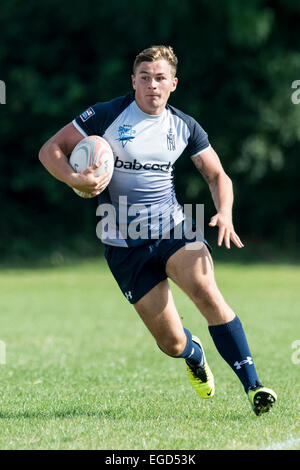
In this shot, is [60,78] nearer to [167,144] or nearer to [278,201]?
[278,201]

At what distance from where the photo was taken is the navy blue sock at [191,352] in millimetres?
5539

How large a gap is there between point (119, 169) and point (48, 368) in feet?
10.6

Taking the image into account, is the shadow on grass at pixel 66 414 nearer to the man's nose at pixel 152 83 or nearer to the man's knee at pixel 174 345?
the man's knee at pixel 174 345

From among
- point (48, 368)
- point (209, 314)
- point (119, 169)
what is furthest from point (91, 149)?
point (48, 368)

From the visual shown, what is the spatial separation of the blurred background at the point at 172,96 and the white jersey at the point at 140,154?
1548cm

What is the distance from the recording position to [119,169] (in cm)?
Result: 524

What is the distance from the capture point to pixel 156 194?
5332 millimetres

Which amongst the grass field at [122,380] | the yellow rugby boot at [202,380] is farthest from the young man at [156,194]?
the grass field at [122,380]

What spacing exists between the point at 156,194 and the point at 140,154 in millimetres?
318

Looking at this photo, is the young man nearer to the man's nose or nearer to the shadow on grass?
the man's nose

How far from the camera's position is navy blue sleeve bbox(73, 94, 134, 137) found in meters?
5.19

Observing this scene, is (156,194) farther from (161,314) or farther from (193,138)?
(161,314)

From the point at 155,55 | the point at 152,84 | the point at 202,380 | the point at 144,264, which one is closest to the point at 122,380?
the point at 202,380
